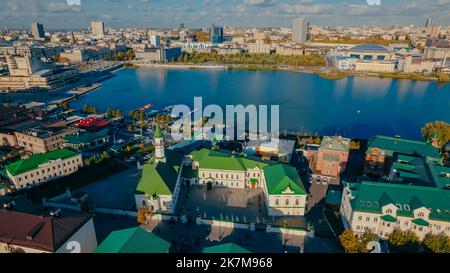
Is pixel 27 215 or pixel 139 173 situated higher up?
pixel 27 215

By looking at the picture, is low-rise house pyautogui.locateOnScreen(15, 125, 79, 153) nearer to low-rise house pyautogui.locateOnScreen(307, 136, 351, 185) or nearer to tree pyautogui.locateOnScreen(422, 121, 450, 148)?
low-rise house pyautogui.locateOnScreen(307, 136, 351, 185)

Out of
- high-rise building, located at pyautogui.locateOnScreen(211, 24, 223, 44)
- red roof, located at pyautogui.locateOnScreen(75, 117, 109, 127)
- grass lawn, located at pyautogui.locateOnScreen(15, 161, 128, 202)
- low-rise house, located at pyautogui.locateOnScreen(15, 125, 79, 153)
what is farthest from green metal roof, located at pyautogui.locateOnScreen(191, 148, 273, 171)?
high-rise building, located at pyautogui.locateOnScreen(211, 24, 223, 44)

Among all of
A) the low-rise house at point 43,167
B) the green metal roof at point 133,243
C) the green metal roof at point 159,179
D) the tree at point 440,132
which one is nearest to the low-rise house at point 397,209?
the green metal roof at point 133,243

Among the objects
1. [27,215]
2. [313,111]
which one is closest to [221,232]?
[27,215]

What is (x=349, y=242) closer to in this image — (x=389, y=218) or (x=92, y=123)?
(x=389, y=218)

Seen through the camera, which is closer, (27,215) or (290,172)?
(27,215)

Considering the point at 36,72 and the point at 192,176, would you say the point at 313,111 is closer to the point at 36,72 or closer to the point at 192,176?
the point at 192,176
